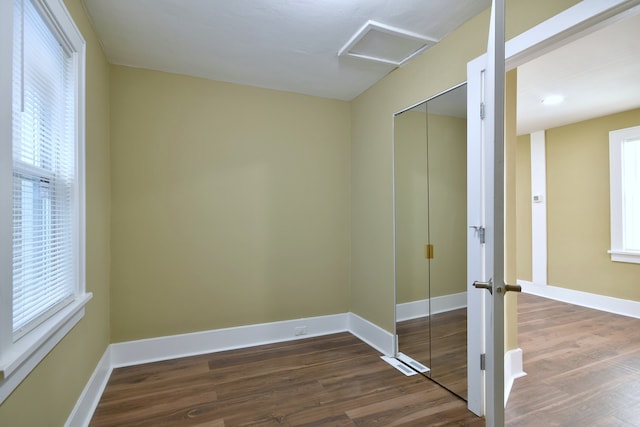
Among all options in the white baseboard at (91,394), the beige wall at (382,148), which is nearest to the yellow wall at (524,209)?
the beige wall at (382,148)

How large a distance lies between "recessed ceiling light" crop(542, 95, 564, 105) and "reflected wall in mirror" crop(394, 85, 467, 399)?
2.01 meters

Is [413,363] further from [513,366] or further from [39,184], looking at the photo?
[39,184]

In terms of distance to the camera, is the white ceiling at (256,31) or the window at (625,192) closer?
the white ceiling at (256,31)

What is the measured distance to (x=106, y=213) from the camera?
2490 millimetres

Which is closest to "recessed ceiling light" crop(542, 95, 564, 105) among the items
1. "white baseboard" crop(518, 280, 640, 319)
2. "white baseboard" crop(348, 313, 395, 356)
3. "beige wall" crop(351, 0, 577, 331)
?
"beige wall" crop(351, 0, 577, 331)

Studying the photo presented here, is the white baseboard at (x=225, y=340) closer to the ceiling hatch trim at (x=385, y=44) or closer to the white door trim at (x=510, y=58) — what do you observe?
the white door trim at (x=510, y=58)

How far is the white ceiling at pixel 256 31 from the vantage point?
1.89 meters

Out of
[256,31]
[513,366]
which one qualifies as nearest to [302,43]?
[256,31]

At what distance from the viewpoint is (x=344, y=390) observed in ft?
7.43

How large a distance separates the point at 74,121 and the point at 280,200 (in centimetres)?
176

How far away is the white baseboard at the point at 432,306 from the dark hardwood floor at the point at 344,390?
463mm

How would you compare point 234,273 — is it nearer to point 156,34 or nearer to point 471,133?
point 156,34

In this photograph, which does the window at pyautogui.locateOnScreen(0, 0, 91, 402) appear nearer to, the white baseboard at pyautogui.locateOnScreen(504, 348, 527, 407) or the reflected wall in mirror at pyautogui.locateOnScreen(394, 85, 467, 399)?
the reflected wall in mirror at pyautogui.locateOnScreen(394, 85, 467, 399)

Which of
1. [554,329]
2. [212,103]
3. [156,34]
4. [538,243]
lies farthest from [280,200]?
[538,243]
